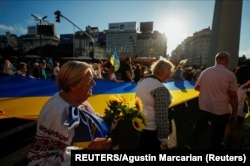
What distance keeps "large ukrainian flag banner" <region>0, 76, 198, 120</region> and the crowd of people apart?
73 cm

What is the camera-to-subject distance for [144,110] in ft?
9.21

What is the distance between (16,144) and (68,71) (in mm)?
4208

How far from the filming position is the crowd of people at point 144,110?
1.52m

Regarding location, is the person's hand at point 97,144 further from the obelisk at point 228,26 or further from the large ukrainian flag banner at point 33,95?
the obelisk at point 228,26

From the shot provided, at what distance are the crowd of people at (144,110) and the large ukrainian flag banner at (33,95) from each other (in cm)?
73

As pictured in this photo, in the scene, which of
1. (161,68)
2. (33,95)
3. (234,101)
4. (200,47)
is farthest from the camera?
(200,47)

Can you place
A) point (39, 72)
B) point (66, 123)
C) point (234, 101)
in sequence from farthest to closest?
point (39, 72), point (234, 101), point (66, 123)

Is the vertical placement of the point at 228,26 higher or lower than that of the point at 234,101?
higher

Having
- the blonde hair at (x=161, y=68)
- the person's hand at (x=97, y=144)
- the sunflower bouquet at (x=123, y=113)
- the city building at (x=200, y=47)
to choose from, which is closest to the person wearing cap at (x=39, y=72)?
the blonde hair at (x=161, y=68)

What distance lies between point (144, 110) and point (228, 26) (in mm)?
13337

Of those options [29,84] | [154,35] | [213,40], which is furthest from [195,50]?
[29,84]

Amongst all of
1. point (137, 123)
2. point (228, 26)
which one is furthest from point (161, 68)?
→ point (228, 26)

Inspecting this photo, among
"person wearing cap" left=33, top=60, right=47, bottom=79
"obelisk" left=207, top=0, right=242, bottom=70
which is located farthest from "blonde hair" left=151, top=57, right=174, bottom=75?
"obelisk" left=207, top=0, right=242, bottom=70

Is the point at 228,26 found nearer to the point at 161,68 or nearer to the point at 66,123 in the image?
the point at 161,68
